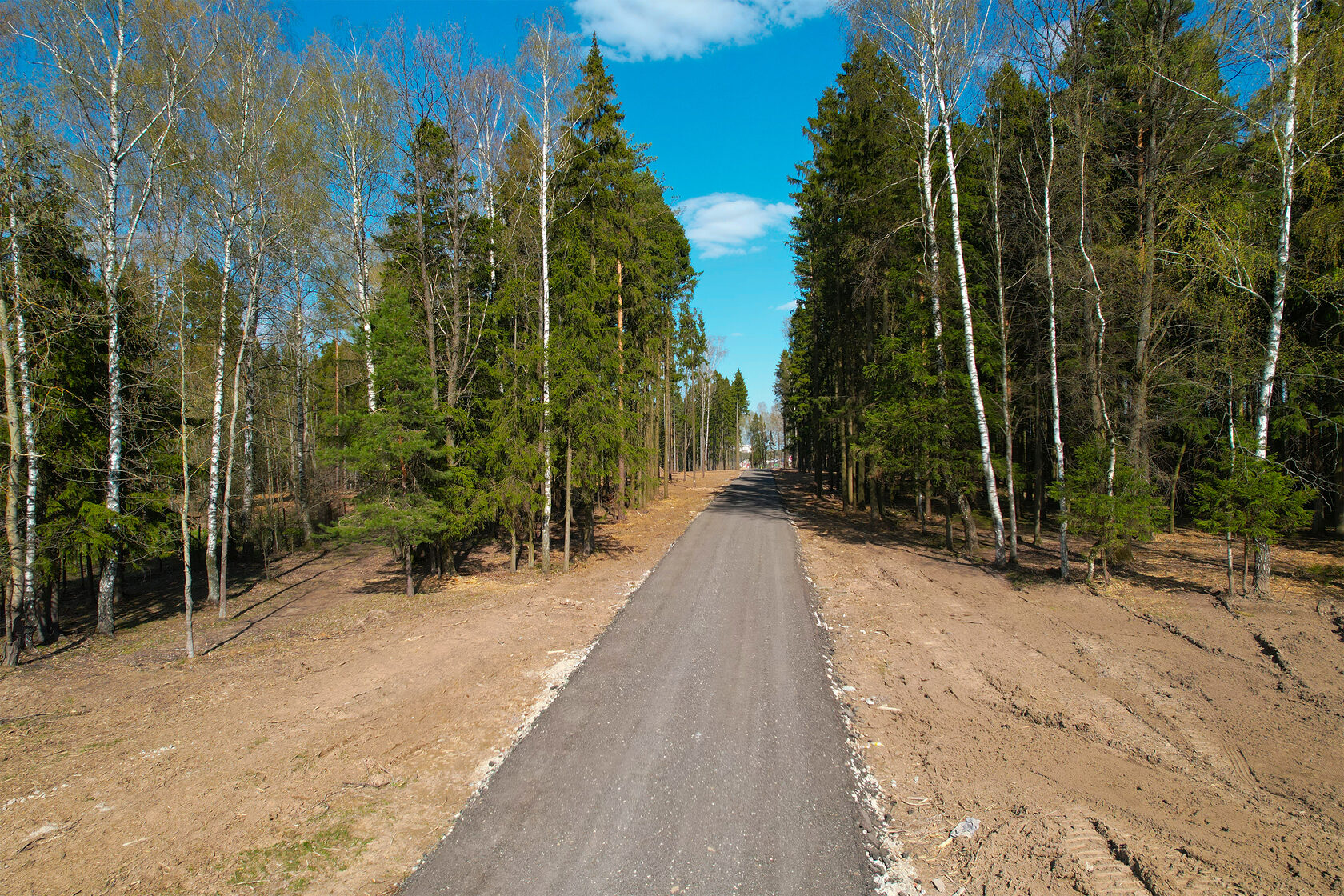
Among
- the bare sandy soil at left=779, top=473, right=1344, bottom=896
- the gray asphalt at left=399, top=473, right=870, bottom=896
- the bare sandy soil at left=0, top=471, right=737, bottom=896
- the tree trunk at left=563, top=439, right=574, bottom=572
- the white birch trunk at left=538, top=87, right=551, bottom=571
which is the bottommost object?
the bare sandy soil at left=0, top=471, right=737, bottom=896

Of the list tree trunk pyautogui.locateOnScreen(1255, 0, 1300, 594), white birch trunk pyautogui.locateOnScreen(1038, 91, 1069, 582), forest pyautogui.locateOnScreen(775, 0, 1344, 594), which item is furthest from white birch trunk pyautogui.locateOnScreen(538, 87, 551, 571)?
tree trunk pyautogui.locateOnScreen(1255, 0, 1300, 594)

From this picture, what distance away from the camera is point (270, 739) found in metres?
6.06

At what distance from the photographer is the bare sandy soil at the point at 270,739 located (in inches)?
166

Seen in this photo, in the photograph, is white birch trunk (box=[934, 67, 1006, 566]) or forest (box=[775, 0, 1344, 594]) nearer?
forest (box=[775, 0, 1344, 594])

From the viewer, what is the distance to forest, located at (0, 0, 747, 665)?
9.95 meters

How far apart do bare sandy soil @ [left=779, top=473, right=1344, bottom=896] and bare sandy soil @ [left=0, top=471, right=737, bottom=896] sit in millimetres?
4376

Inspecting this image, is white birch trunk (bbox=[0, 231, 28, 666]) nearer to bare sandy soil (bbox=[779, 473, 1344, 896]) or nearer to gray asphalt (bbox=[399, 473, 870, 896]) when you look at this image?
gray asphalt (bbox=[399, 473, 870, 896])

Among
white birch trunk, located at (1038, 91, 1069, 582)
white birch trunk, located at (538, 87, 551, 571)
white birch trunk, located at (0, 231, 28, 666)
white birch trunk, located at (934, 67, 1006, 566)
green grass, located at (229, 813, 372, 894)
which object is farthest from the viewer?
white birch trunk, located at (934, 67, 1006, 566)

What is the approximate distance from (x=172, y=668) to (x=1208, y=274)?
21543 mm

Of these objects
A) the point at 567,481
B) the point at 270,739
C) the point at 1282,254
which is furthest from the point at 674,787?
the point at 1282,254

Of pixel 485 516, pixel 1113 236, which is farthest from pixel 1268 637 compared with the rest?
pixel 485 516

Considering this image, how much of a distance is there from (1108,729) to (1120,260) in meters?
11.2

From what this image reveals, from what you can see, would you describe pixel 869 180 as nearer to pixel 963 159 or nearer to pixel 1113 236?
pixel 963 159

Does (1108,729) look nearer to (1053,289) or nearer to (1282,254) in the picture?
(1053,289)
